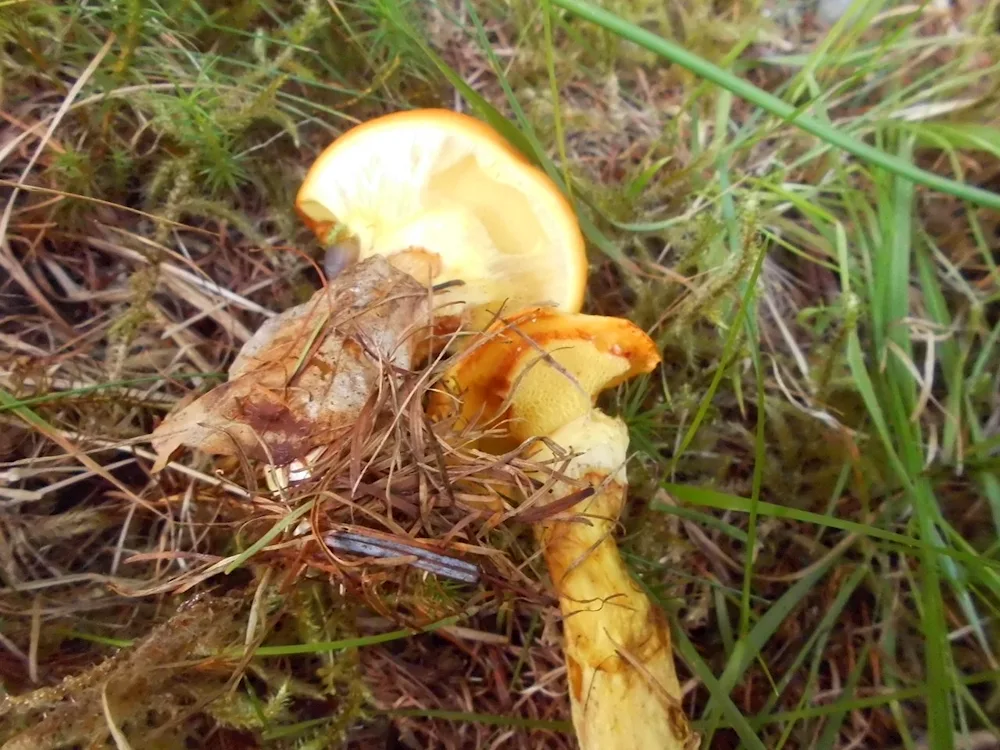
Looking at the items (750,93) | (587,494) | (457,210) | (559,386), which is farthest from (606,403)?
(750,93)

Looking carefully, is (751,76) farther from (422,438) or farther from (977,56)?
(422,438)

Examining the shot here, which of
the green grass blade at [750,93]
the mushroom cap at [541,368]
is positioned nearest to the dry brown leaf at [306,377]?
the mushroom cap at [541,368]

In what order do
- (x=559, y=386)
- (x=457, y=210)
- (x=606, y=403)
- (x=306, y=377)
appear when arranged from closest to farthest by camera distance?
(x=306, y=377)
(x=559, y=386)
(x=457, y=210)
(x=606, y=403)

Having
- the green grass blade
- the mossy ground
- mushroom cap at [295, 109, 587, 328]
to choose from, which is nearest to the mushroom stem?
the mossy ground

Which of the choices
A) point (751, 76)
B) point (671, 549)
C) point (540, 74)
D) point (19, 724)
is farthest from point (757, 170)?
point (19, 724)

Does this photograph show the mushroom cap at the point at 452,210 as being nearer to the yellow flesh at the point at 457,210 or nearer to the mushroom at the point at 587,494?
the yellow flesh at the point at 457,210

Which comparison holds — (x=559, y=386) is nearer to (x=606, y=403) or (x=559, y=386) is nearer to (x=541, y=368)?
(x=541, y=368)
